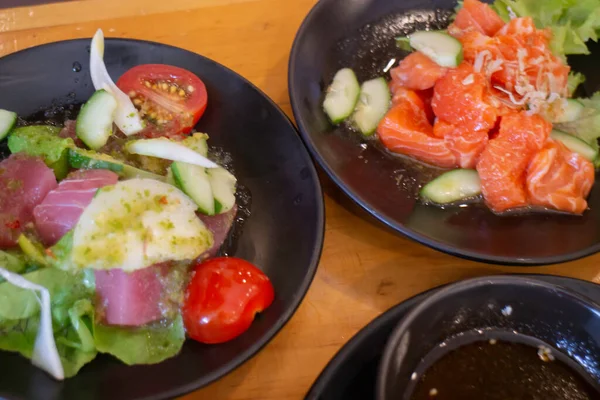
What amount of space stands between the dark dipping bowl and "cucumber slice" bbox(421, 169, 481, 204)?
0.57 meters

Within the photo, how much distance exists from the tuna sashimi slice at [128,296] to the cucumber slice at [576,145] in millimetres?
1445

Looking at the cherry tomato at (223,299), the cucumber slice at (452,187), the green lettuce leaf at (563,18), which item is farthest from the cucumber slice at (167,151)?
the green lettuce leaf at (563,18)

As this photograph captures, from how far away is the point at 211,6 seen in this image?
2.05m

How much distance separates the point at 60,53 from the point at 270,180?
784 mm

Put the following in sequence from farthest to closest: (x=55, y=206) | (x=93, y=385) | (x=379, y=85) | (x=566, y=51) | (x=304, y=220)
Result: (x=566, y=51) < (x=379, y=85) < (x=304, y=220) < (x=55, y=206) < (x=93, y=385)

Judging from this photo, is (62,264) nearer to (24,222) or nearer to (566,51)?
(24,222)

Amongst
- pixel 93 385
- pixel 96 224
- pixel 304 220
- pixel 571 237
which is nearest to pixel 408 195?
pixel 304 220

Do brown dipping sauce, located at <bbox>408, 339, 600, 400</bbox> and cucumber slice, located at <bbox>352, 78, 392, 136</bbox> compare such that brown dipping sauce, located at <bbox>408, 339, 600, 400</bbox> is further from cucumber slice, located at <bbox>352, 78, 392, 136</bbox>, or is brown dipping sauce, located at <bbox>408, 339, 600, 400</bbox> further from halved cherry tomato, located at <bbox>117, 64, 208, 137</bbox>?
halved cherry tomato, located at <bbox>117, 64, 208, 137</bbox>

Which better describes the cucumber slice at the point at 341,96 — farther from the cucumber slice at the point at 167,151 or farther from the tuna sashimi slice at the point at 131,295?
the tuna sashimi slice at the point at 131,295

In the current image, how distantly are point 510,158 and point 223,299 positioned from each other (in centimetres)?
105

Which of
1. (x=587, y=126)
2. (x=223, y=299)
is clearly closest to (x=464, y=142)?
(x=587, y=126)

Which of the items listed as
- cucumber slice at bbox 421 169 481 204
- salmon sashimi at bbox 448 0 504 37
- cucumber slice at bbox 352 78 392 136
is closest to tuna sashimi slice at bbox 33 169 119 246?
cucumber slice at bbox 352 78 392 136

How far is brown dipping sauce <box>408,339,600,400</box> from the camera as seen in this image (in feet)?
3.45

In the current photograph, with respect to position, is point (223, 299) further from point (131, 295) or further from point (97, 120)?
point (97, 120)
